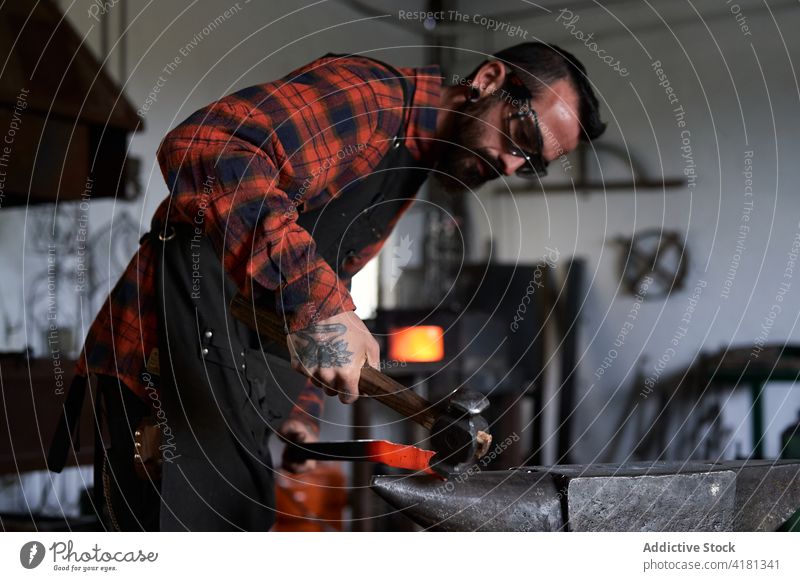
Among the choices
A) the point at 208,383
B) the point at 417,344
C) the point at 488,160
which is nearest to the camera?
the point at 208,383

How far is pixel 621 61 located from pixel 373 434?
0.58 meters

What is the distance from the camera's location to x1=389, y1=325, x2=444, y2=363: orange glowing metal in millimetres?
1025

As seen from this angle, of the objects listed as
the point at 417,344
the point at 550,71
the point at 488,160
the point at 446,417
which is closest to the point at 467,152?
the point at 488,160

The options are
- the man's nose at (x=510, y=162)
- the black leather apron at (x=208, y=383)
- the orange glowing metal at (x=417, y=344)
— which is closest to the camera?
the black leather apron at (x=208, y=383)

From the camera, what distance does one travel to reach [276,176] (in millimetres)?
680

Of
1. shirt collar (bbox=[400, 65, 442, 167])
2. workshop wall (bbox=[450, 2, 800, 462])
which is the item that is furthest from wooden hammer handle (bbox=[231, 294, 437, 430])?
workshop wall (bbox=[450, 2, 800, 462])

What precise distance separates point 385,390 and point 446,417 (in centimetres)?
5

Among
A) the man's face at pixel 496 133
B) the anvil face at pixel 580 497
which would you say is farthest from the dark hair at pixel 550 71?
the anvil face at pixel 580 497

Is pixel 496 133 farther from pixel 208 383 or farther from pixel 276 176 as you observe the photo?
pixel 208 383

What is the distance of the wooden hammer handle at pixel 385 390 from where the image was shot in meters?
0.62

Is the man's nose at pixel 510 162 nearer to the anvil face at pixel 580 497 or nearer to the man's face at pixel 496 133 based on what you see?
the man's face at pixel 496 133

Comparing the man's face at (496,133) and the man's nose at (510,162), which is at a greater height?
the man's face at (496,133)

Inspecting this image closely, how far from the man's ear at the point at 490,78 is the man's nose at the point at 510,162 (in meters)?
0.07

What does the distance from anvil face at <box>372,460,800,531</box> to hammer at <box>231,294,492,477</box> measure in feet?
0.06
